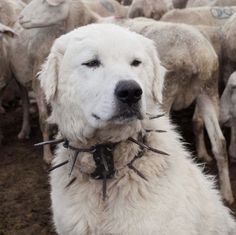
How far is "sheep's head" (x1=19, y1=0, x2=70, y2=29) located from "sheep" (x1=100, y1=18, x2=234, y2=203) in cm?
148

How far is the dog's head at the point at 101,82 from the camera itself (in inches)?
119

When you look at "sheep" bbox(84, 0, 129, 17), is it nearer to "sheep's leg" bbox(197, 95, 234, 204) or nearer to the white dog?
"sheep's leg" bbox(197, 95, 234, 204)

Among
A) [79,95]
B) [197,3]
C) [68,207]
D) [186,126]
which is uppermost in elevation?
[79,95]

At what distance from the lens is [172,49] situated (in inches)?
230

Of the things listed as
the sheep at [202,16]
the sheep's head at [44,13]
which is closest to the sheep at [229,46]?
the sheep at [202,16]

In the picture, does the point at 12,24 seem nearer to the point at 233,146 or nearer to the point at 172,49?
the point at 172,49

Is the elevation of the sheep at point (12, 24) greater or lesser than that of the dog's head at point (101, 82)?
lesser

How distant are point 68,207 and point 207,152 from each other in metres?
3.97

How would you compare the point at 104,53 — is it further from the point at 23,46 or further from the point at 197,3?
the point at 197,3

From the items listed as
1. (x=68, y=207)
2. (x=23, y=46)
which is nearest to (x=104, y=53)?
(x=68, y=207)

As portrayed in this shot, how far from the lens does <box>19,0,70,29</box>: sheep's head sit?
7.03m

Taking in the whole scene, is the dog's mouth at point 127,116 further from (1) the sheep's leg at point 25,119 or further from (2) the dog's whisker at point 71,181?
(1) the sheep's leg at point 25,119

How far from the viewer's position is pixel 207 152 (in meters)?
6.99

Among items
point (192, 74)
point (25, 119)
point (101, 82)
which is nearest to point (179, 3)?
point (25, 119)
